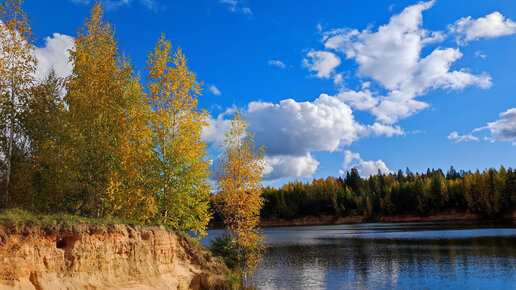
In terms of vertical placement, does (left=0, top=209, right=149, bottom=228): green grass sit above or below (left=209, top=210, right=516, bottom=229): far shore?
above

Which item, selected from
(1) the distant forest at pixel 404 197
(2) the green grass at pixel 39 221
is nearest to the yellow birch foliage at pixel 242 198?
(2) the green grass at pixel 39 221

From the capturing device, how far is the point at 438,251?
44.4 m

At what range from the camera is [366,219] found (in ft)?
511

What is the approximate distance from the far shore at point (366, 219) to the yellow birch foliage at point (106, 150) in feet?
Answer: 423

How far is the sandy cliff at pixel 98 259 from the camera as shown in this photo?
1159 centimetres

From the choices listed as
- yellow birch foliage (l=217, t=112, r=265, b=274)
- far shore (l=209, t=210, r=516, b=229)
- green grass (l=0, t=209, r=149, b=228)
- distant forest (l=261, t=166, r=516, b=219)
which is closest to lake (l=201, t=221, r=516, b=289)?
yellow birch foliage (l=217, t=112, r=265, b=274)

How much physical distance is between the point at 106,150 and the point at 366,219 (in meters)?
152

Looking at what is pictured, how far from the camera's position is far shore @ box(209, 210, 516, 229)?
426ft

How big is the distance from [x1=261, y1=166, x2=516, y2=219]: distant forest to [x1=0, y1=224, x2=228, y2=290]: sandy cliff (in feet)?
337

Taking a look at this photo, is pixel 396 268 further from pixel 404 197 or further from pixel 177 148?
pixel 404 197

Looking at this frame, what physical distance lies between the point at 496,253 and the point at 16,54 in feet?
165

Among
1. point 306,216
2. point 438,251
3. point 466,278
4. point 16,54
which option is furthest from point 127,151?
point 306,216

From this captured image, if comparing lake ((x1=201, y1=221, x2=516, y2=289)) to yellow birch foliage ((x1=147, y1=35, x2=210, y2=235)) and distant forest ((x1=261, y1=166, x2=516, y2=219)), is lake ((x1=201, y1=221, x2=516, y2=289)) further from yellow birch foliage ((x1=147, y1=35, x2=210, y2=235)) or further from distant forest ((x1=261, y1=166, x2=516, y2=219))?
distant forest ((x1=261, y1=166, x2=516, y2=219))

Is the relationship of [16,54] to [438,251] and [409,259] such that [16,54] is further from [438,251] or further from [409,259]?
[438,251]
